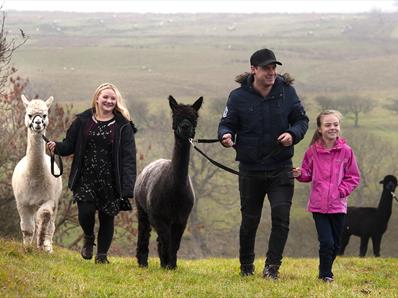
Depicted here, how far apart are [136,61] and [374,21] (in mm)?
83158

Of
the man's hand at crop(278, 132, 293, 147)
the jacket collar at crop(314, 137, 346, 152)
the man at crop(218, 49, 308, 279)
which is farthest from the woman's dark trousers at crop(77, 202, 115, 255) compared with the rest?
the jacket collar at crop(314, 137, 346, 152)

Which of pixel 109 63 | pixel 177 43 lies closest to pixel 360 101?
pixel 109 63

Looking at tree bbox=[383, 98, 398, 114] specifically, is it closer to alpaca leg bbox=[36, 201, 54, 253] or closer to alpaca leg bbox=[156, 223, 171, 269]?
alpaca leg bbox=[36, 201, 54, 253]

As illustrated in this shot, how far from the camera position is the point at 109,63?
115688 mm

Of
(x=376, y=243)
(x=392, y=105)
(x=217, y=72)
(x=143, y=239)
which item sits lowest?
(x=376, y=243)

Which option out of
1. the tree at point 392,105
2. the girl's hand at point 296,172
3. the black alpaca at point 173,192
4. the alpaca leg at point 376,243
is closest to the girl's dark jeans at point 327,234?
the girl's hand at point 296,172

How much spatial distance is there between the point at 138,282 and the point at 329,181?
2593 millimetres

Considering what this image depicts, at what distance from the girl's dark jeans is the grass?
0.85ft

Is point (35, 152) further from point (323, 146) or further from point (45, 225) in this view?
point (323, 146)

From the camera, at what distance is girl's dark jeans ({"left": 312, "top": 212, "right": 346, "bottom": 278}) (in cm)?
799

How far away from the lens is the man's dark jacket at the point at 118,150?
28.2 feet

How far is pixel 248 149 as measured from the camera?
8016 mm

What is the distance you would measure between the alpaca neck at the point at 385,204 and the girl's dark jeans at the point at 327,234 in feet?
22.2

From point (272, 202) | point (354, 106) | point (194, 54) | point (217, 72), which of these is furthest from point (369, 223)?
point (194, 54)
